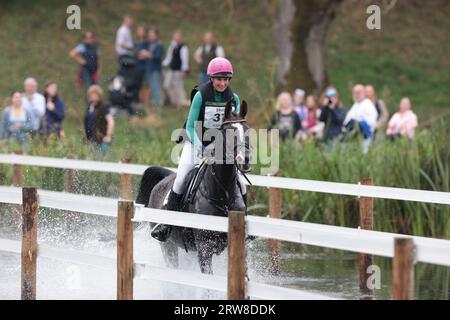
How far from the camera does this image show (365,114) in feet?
68.1

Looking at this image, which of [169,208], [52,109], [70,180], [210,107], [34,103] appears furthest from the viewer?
[52,109]

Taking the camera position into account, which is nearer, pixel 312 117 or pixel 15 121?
pixel 15 121

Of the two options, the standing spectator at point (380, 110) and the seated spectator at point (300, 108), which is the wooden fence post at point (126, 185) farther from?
the seated spectator at point (300, 108)

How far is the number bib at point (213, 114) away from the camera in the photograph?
12.1 metres

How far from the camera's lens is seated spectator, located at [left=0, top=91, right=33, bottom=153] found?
20969 millimetres

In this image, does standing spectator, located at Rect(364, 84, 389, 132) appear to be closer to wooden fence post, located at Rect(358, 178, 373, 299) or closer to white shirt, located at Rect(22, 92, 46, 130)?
white shirt, located at Rect(22, 92, 46, 130)

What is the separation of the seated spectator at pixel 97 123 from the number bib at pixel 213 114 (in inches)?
292

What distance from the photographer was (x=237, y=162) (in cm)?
1132

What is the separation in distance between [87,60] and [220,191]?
17846 mm

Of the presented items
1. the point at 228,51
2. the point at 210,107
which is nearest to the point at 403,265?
the point at 210,107

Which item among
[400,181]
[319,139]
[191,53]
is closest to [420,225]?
[400,181]

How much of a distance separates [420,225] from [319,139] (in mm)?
3574

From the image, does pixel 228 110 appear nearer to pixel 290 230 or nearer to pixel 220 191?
pixel 220 191

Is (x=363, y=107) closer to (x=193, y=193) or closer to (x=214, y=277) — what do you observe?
(x=193, y=193)
